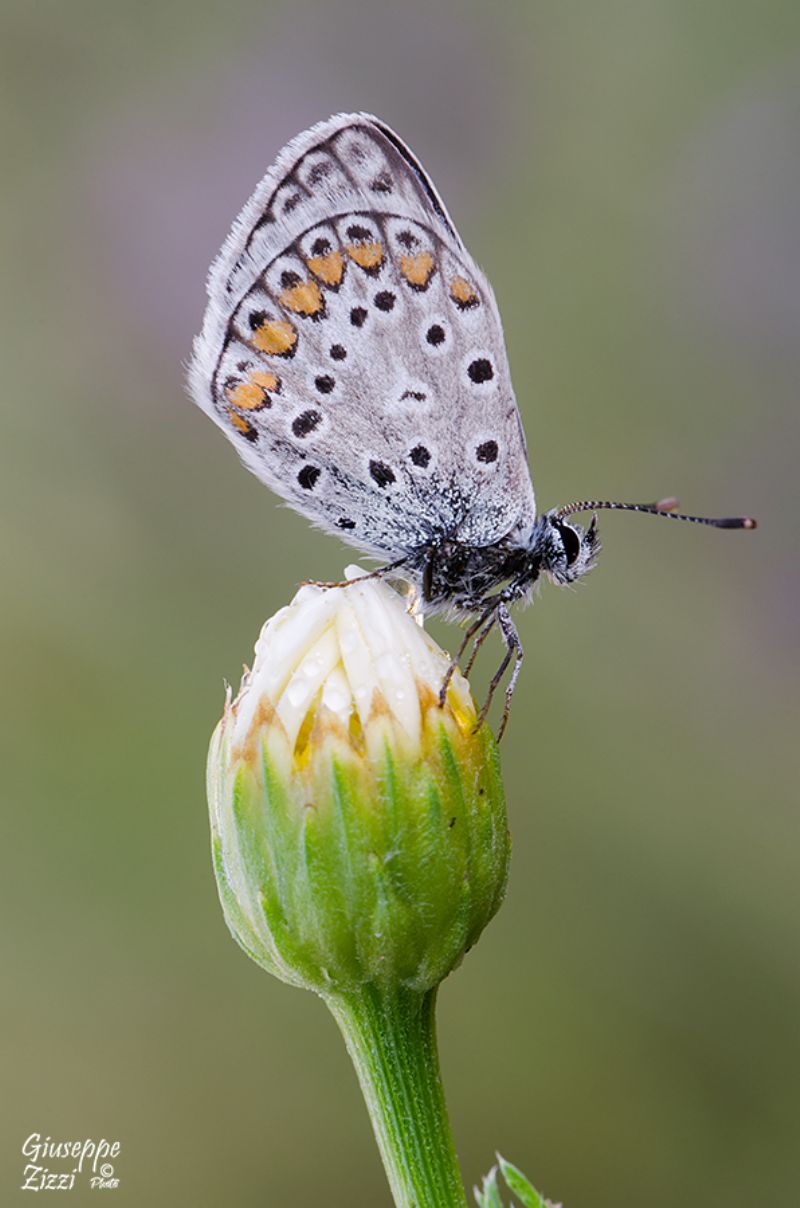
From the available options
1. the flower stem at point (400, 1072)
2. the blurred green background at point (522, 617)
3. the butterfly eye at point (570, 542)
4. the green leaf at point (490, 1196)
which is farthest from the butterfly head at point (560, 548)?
the blurred green background at point (522, 617)

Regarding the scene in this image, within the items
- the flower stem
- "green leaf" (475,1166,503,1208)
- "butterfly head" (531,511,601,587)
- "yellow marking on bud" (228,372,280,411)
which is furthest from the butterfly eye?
"green leaf" (475,1166,503,1208)

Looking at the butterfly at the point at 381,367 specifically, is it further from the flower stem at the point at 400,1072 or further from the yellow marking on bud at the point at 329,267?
the flower stem at the point at 400,1072

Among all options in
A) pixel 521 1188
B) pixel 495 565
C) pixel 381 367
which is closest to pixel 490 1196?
pixel 521 1188

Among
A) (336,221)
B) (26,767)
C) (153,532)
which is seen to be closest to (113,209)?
(153,532)

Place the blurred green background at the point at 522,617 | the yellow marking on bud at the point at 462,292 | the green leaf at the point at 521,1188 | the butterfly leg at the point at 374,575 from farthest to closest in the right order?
the blurred green background at the point at 522,617
the yellow marking on bud at the point at 462,292
the butterfly leg at the point at 374,575
the green leaf at the point at 521,1188

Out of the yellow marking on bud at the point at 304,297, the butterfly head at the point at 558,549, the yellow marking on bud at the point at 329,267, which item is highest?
the yellow marking on bud at the point at 329,267

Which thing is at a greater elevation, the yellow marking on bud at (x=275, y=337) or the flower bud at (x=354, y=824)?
the yellow marking on bud at (x=275, y=337)

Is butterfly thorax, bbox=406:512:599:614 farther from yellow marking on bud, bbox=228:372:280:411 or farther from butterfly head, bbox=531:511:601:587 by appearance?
yellow marking on bud, bbox=228:372:280:411
